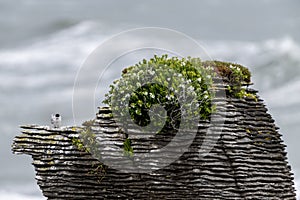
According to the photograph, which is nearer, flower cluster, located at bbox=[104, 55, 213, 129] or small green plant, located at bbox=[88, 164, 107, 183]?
flower cluster, located at bbox=[104, 55, 213, 129]

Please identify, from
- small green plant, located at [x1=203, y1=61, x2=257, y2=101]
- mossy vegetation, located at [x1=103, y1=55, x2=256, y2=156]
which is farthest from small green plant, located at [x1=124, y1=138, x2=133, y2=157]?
small green plant, located at [x1=203, y1=61, x2=257, y2=101]

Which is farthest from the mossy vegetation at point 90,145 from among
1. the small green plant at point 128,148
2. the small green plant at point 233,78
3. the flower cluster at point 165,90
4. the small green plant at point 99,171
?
the small green plant at point 233,78

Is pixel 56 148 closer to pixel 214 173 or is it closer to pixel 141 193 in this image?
pixel 141 193

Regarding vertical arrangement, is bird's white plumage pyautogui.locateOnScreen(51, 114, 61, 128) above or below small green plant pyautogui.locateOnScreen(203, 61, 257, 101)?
below

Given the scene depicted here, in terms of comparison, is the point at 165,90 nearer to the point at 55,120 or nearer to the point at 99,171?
the point at 99,171

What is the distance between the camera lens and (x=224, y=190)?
12.7 metres

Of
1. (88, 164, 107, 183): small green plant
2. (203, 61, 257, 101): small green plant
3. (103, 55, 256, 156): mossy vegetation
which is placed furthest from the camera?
(203, 61, 257, 101): small green plant

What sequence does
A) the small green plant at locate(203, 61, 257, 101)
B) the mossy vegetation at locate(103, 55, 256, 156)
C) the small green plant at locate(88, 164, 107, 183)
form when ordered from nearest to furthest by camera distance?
the mossy vegetation at locate(103, 55, 256, 156)
the small green plant at locate(88, 164, 107, 183)
the small green plant at locate(203, 61, 257, 101)

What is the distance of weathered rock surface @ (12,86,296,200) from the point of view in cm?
1261

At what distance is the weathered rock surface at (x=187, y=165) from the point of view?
1261 cm

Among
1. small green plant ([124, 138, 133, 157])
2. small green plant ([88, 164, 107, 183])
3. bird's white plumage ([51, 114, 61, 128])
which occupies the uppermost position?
bird's white plumage ([51, 114, 61, 128])

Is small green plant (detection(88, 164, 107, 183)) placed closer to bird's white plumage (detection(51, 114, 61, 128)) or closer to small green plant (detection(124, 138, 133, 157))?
small green plant (detection(124, 138, 133, 157))

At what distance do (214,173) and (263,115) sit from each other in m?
1.99

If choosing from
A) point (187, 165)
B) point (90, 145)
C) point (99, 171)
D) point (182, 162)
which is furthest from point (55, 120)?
point (187, 165)
